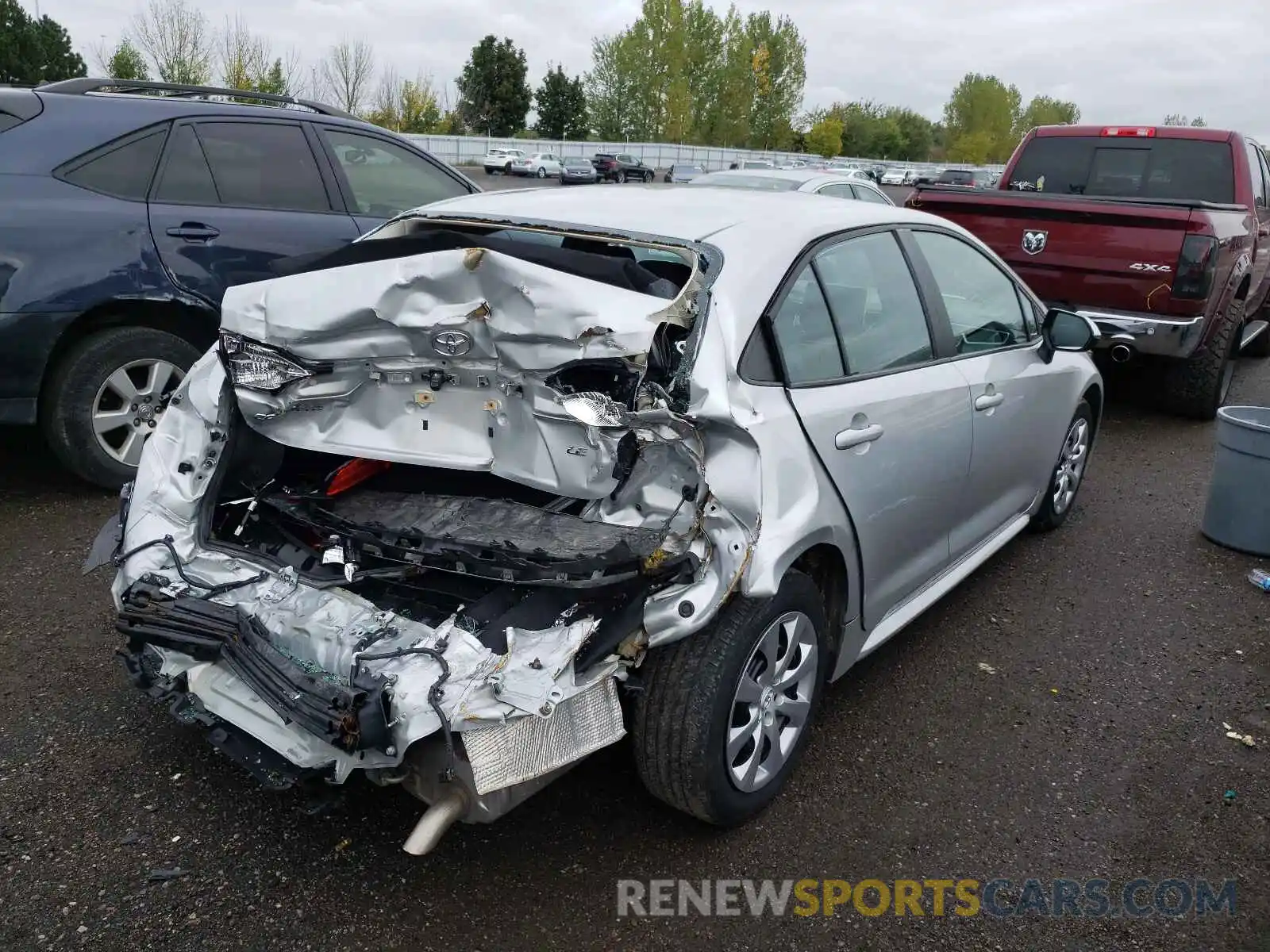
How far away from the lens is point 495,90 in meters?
63.4

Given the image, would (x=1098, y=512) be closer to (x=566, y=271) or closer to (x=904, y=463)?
(x=904, y=463)

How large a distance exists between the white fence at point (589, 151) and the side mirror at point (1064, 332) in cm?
4331

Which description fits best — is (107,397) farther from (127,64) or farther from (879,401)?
(127,64)

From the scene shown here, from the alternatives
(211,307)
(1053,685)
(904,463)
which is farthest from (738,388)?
(211,307)

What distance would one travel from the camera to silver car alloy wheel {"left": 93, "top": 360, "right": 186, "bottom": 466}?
4.87m

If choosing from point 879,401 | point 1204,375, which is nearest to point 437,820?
point 879,401

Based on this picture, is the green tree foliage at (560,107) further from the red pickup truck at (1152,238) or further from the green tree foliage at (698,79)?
the red pickup truck at (1152,238)

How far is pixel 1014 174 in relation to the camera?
28.5 ft

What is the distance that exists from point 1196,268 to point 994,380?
340 cm

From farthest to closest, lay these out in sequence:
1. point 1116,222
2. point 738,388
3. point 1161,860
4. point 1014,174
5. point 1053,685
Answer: point 1014,174 → point 1116,222 → point 1053,685 → point 1161,860 → point 738,388

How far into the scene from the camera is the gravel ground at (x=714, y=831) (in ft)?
7.98

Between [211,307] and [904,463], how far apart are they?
144 inches

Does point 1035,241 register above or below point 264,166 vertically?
below

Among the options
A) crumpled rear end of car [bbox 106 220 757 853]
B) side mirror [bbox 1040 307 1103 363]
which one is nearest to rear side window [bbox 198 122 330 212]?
crumpled rear end of car [bbox 106 220 757 853]
